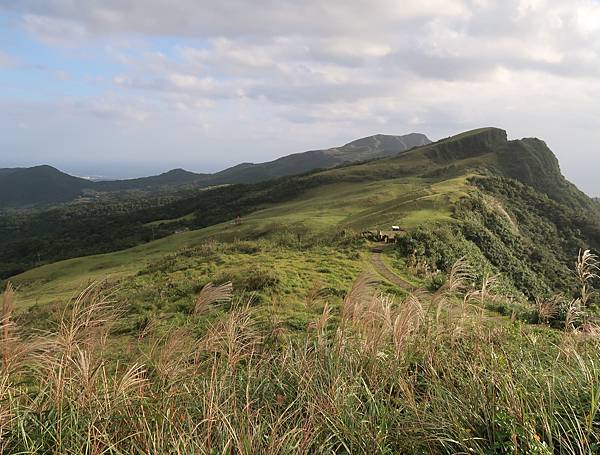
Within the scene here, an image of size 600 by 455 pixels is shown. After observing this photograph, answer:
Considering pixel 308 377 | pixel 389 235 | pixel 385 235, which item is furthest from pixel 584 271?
pixel 389 235

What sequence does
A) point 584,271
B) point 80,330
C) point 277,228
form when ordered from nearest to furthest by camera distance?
point 80,330
point 584,271
point 277,228

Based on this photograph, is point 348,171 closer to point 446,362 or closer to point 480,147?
point 480,147

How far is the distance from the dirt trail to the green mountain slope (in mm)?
1220

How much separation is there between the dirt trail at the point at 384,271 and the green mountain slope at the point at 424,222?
122cm

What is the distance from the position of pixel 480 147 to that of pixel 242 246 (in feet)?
260

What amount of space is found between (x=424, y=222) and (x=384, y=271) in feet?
33.5

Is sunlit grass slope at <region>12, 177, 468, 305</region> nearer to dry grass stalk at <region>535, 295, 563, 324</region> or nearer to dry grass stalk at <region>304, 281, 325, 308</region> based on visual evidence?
dry grass stalk at <region>535, 295, 563, 324</region>

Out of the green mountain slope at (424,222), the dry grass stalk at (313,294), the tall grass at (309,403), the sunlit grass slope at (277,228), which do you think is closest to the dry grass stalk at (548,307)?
the tall grass at (309,403)

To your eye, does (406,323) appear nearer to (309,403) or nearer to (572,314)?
(309,403)

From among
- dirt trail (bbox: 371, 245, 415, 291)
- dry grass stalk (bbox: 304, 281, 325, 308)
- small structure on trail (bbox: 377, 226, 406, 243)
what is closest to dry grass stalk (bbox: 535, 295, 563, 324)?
dry grass stalk (bbox: 304, 281, 325, 308)

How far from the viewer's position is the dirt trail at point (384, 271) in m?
16.0

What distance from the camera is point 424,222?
88.8ft

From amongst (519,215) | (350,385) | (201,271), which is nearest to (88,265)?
(201,271)

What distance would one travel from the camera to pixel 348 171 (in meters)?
78.1
